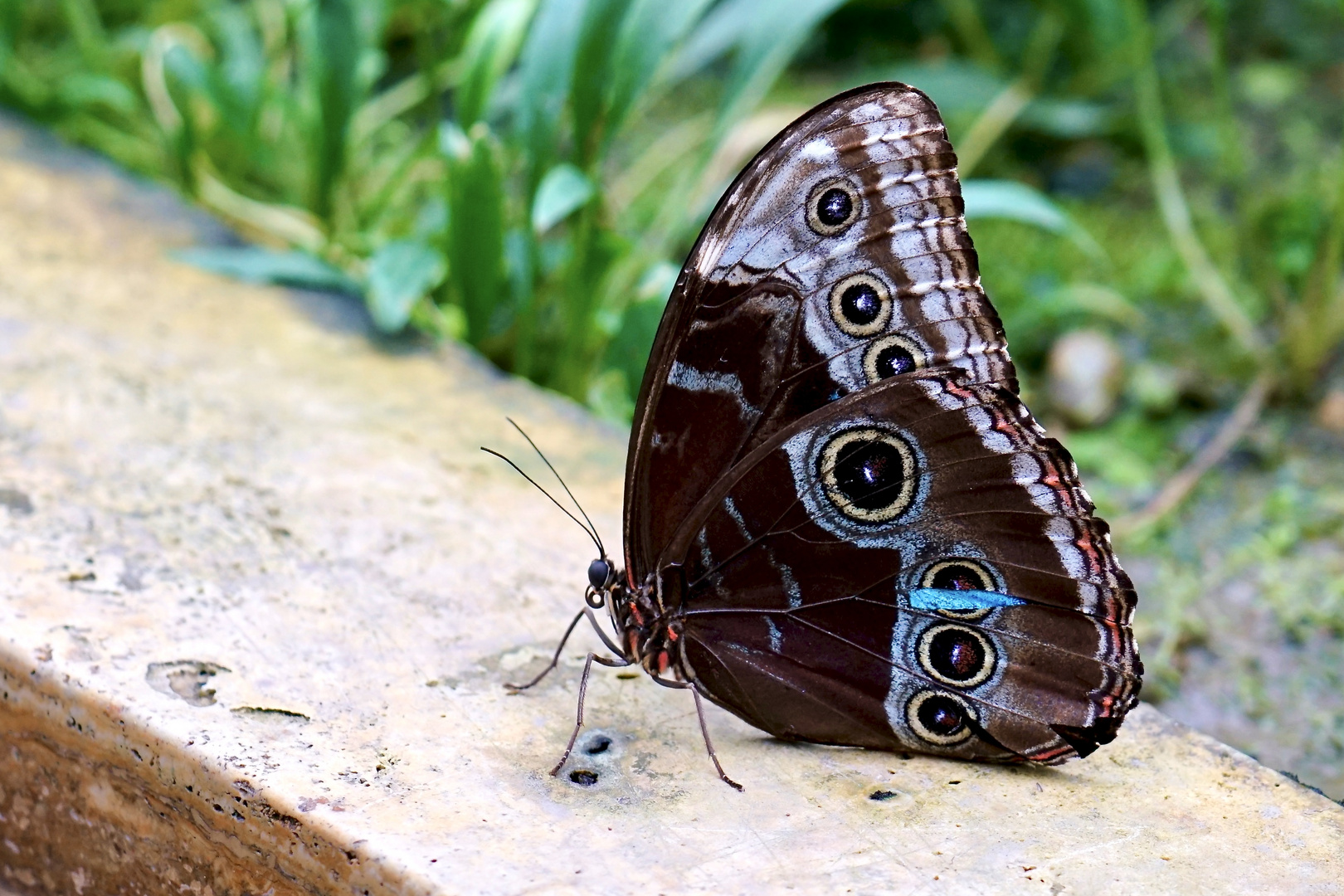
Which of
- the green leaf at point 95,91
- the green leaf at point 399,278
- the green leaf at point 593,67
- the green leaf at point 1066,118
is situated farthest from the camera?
the green leaf at point 1066,118

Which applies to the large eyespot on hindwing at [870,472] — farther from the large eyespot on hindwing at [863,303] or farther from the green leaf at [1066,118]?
the green leaf at [1066,118]

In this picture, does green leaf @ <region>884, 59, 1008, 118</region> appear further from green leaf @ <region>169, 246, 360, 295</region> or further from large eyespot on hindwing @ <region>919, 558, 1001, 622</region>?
large eyespot on hindwing @ <region>919, 558, 1001, 622</region>

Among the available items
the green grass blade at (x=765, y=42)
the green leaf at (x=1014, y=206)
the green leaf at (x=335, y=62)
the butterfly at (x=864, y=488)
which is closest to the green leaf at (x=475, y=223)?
the green leaf at (x=335, y=62)

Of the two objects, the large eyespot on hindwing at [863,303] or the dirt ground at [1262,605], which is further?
the dirt ground at [1262,605]

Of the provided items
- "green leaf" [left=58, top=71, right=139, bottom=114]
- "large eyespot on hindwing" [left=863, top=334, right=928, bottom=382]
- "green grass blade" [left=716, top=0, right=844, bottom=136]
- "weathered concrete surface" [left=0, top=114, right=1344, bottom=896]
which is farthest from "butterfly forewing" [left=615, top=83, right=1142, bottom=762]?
"green leaf" [left=58, top=71, right=139, bottom=114]

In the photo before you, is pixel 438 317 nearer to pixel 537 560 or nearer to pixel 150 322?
pixel 150 322

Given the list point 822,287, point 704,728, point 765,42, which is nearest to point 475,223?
point 765,42

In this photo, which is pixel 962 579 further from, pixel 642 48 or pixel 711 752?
pixel 642 48
